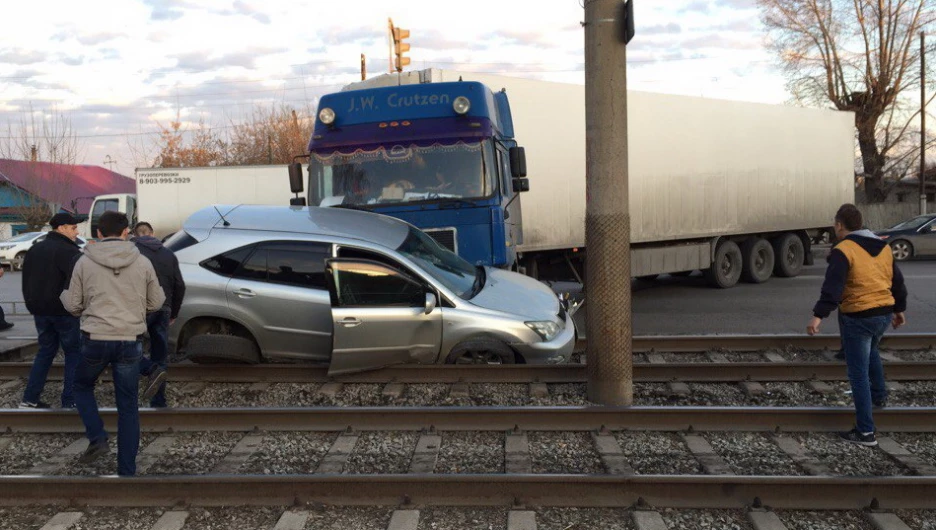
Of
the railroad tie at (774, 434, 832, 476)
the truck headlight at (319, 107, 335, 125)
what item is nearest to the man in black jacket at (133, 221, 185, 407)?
the truck headlight at (319, 107, 335, 125)

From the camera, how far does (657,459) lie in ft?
19.7

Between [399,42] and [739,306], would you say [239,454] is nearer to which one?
[739,306]

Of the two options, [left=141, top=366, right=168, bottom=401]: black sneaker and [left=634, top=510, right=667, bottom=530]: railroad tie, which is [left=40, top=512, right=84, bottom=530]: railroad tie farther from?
[left=634, top=510, right=667, bottom=530]: railroad tie

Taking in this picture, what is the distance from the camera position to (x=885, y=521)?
488 cm

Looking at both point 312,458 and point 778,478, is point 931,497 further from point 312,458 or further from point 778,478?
point 312,458

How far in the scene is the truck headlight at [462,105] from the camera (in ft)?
Result: 33.2

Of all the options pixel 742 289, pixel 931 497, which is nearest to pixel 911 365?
pixel 931 497

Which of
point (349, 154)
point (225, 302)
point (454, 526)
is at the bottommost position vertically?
A: point (454, 526)

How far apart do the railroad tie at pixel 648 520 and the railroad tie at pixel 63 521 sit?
324 centimetres

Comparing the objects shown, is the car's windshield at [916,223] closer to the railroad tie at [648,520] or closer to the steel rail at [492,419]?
the steel rail at [492,419]

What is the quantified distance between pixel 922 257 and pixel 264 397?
855 inches

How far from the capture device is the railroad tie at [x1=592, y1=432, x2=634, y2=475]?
5801 mm

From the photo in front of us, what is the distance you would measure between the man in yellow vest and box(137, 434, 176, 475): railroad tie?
469 cm

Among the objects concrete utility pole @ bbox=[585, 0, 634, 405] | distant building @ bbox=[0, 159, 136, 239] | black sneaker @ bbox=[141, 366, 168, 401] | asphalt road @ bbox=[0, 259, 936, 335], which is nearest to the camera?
black sneaker @ bbox=[141, 366, 168, 401]
